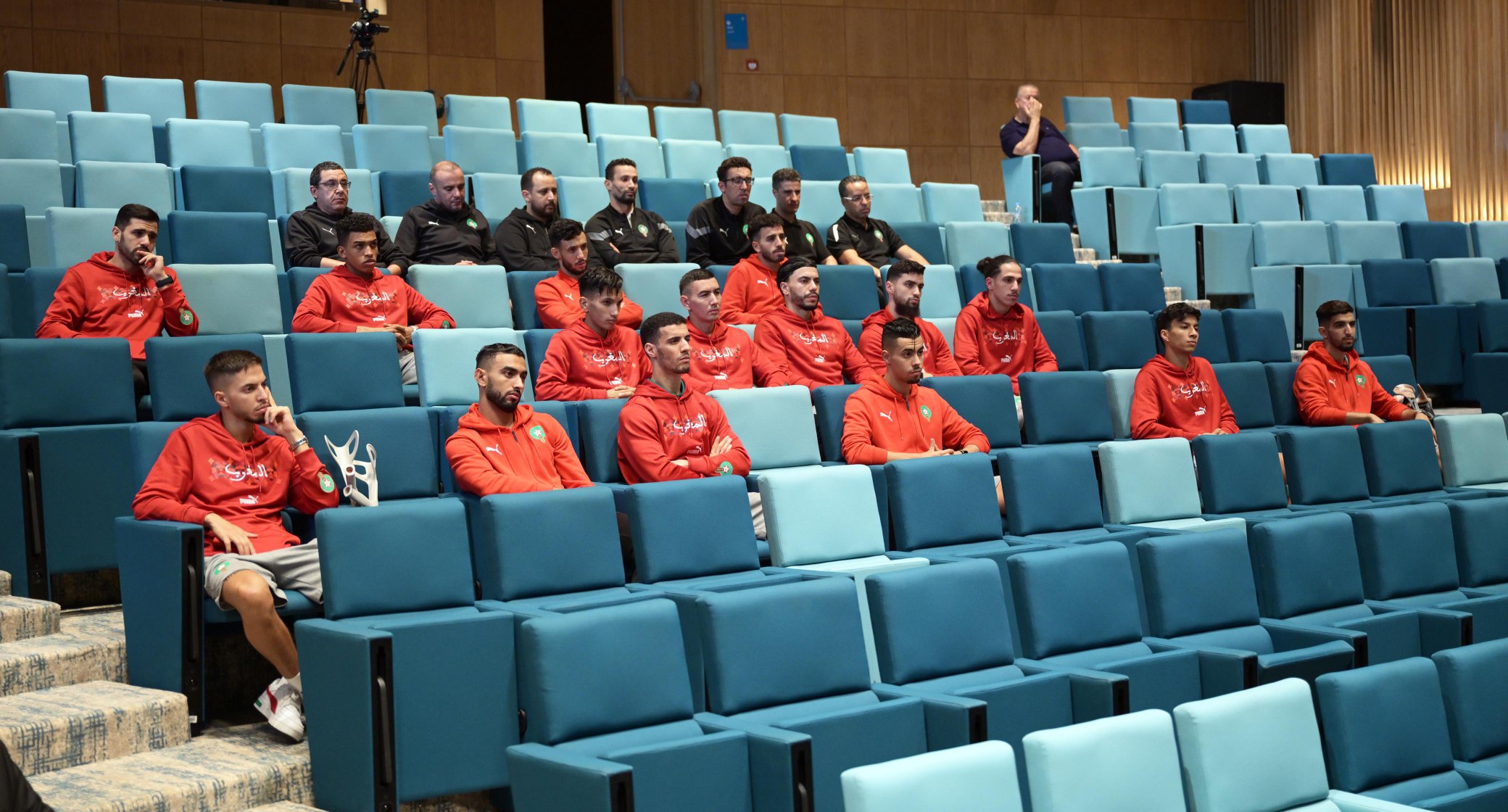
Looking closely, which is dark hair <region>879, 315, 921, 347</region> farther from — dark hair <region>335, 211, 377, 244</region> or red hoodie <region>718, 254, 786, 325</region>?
dark hair <region>335, 211, 377, 244</region>

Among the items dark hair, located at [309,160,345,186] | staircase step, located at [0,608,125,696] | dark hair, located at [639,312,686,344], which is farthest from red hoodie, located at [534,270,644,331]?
staircase step, located at [0,608,125,696]

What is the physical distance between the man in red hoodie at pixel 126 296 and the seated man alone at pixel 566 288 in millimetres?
858

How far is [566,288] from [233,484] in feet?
4.36

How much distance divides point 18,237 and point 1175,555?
8.87ft

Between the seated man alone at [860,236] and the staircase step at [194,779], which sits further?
the seated man alone at [860,236]

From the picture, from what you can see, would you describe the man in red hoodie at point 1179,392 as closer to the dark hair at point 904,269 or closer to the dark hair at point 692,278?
the dark hair at point 904,269

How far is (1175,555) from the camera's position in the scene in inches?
97.8

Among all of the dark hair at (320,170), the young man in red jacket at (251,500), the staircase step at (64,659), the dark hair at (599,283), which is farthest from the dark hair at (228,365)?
the dark hair at (320,170)

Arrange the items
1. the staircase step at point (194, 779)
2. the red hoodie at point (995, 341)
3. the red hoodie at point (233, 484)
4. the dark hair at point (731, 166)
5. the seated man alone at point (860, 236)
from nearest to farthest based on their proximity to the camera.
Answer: the staircase step at point (194, 779) → the red hoodie at point (233, 484) → the red hoodie at point (995, 341) → the dark hair at point (731, 166) → the seated man alone at point (860, 236)

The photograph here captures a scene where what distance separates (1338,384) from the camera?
155 inches

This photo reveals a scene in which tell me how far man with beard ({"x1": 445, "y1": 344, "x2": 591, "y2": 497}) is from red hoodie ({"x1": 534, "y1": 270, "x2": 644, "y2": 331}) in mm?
758

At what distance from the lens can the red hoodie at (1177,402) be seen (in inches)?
142

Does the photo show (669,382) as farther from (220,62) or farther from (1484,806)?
(220,62)

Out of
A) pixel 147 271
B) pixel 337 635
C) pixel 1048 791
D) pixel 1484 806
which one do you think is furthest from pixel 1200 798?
pixel 147 271
